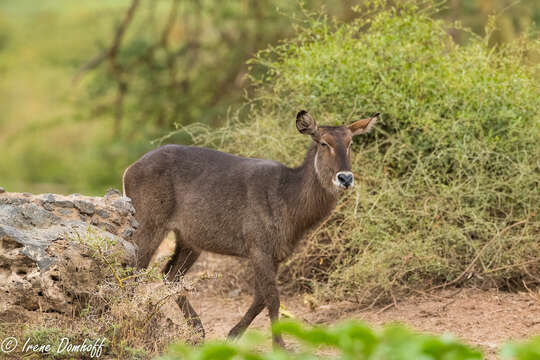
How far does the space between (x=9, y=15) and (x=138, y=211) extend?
82.6 ft

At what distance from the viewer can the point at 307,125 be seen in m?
7.36

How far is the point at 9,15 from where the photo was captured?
99.6 ft

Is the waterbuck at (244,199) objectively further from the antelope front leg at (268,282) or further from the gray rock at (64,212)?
the gray rock at (64,212)

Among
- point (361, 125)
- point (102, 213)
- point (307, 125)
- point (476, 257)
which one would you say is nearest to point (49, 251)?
point (102, 213)

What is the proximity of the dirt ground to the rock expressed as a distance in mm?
944

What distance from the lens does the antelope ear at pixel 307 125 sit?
7.27 metres

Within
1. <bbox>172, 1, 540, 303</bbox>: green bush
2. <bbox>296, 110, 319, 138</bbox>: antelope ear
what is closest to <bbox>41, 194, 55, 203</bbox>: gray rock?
<bbox>296, 110, 319, 138</bbox>: antelope ear

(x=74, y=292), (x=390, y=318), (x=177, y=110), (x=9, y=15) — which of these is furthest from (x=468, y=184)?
(x=9, y=15)

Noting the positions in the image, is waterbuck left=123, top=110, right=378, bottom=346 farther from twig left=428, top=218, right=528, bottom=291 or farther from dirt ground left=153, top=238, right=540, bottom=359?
twig left=428, top=218, right=528, bottom=291

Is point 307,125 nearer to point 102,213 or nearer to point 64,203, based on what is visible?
point 102,213

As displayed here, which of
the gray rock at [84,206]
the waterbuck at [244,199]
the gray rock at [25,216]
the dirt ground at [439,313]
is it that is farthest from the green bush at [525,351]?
the gray rock at [84,206]

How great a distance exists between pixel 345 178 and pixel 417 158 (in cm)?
177

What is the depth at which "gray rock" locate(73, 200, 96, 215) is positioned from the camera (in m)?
6.46

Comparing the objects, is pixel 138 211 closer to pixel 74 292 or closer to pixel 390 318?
pixel 74 292
